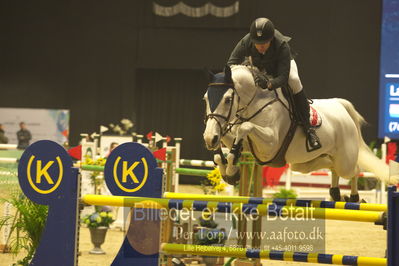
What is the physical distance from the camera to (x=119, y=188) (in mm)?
3516

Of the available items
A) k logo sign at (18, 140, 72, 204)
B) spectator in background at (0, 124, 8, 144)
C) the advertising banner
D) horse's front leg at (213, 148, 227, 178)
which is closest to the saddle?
horse's front leg at (213, 148, 227, 178)

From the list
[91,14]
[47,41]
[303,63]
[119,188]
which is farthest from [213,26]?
[119,188]

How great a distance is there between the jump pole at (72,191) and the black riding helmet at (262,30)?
3.88 feet

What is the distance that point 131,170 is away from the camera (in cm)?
347

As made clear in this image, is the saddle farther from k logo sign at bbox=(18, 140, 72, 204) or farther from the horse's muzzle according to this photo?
k logo sign at bbox=(18, 140, 72, 204)

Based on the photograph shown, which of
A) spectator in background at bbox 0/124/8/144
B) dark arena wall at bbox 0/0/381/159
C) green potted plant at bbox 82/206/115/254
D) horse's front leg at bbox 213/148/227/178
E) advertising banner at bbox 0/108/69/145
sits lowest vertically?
green potted plant at bbox 82/206/115/254

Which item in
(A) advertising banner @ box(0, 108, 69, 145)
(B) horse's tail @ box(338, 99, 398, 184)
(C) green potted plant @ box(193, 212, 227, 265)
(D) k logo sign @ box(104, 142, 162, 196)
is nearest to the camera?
(D) k logo sign @ box(104, 142, 162, 196)

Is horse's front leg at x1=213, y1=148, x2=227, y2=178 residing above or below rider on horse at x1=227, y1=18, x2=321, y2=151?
below

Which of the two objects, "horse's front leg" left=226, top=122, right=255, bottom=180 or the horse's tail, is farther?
the horse's tail

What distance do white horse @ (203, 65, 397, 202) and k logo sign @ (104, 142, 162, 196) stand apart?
588 millimetres

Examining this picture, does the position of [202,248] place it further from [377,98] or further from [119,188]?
[377,98]

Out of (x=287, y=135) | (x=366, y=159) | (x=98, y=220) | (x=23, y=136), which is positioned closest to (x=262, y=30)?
(x=287, y=135)

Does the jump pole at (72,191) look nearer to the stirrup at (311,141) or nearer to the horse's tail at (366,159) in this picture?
the stirrup at (311,141)

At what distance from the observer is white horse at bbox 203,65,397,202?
13.4ft
